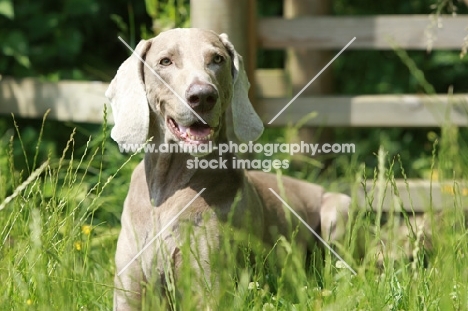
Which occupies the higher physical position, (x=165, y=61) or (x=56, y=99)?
(x=165, y=61)

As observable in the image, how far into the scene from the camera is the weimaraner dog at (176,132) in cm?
288

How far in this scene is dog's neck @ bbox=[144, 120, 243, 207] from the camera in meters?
3.04

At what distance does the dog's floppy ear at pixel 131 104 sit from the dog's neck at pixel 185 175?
148 millimetres

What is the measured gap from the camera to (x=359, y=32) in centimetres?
427

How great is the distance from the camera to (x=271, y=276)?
3082 mm

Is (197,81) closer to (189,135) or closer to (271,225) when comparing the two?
(189,135)

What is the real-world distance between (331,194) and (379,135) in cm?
199

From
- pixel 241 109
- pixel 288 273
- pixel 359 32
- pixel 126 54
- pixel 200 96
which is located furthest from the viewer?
pixel 126 54

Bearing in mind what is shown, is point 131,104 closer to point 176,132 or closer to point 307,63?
point 176,132

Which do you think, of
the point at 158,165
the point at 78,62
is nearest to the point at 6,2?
the point at 78,62

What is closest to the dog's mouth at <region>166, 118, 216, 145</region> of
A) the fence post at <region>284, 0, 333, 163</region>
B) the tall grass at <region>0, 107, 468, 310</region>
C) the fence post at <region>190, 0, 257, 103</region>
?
the tall grass at <region>0, 107, 468, 310</region>

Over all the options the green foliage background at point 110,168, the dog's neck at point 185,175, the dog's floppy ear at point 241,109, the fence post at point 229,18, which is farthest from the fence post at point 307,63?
the dog's neck at point 185,175

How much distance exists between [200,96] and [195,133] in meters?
0.18

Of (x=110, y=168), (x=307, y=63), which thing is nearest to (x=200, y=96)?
(x=110, y=168)
